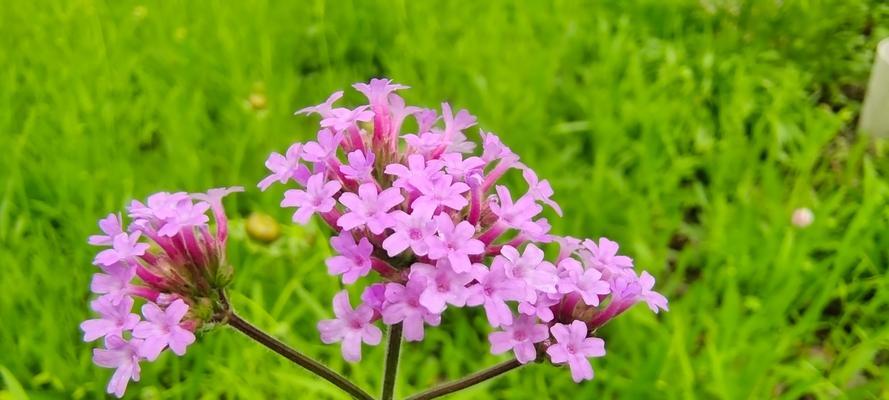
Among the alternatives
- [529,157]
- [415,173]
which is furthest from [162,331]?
[529,157]

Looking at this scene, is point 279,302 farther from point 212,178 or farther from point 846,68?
point 846,68

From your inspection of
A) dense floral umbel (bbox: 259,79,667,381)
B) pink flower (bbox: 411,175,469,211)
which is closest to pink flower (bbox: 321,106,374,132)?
dense floral umbel (bbox: 259,79,667,381)

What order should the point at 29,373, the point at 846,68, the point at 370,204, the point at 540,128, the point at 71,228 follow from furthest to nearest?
the point at 846,68, the point at 540,128, the point at 71,228, the point at 29,373, the point at 370,204

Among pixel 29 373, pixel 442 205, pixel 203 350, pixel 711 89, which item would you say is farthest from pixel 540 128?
pixel 442 205

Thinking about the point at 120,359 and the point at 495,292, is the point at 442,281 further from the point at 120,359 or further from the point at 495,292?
the point at 120,359

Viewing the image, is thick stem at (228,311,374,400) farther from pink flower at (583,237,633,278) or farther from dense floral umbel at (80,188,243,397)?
pink flower at (583,237,633,278)

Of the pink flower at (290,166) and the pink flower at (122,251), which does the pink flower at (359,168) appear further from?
the pink flower at (122,251)
